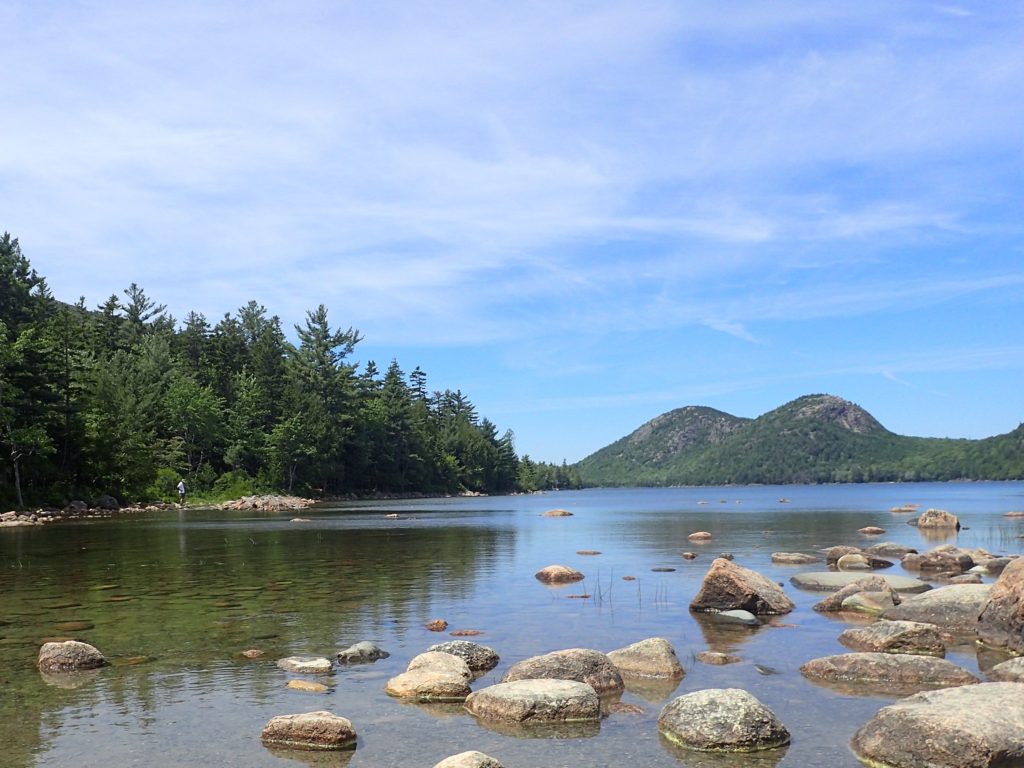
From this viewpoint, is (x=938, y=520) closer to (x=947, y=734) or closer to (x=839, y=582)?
(x=839, y=582)

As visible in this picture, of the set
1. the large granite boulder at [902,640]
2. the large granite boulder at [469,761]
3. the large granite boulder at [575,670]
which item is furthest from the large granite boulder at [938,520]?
the large granite boulder at [469,761]

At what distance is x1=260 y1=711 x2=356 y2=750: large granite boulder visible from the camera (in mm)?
9656

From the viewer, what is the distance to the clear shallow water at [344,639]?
971 centimetres

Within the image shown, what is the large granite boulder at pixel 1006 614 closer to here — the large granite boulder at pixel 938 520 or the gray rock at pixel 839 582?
the gray rock at pixel 839 582

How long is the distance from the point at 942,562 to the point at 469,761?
25.0m

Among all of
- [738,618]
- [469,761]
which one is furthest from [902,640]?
[469,761]

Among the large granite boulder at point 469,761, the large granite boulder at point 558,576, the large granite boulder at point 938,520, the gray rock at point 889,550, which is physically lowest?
the large granite boulder at point 938,520

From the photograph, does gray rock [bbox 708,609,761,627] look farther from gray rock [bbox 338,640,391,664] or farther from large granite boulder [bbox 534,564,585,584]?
gray rock [bbox 338,640,391,664]

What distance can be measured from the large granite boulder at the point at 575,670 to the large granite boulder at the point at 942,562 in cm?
2007

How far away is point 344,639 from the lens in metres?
16.0

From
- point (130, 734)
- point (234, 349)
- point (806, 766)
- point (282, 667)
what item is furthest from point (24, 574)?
point (234, 349)

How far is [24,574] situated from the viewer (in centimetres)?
2645

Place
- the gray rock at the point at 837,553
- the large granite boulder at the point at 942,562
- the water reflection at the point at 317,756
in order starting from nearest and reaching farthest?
the water reflection at the point at 317,756, the large granite boulder at the point at 942,562, the gray rock at the point at 837,553

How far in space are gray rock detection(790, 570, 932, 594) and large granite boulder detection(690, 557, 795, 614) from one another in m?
3.63
